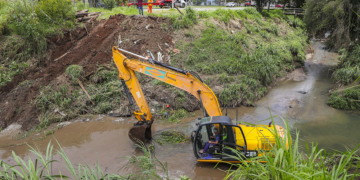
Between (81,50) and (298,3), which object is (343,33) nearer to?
→ (81,50)

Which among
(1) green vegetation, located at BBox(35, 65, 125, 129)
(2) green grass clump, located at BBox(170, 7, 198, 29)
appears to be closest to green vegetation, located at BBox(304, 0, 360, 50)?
(2) green grass clump, located at BBox(170, 7, 198, 29)

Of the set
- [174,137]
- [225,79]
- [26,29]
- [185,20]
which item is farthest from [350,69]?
[26,29]

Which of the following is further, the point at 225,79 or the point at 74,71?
the point at 225,79

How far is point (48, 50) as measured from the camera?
13281mm

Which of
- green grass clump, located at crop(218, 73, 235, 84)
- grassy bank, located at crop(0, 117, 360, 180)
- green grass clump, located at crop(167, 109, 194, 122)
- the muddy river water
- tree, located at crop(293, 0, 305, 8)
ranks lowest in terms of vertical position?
the muddy river water

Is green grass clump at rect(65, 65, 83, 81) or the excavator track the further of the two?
green grass clump at rect(65, 65, 83, 81)

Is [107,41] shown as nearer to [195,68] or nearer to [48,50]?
[48,50]

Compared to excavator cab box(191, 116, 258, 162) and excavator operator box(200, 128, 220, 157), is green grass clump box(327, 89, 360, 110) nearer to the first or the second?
excavator cab box(191, 116, 258, 162)

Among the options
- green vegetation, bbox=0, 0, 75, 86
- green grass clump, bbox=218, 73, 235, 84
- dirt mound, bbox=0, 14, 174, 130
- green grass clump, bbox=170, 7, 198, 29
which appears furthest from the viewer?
green grass clump, bbox=170, 7, 198, 29

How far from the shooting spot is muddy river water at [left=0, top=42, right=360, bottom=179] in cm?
665

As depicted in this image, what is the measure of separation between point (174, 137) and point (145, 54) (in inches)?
244

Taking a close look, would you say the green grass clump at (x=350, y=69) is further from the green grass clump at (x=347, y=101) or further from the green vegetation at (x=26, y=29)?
the green vegetation at (x=26, y=29)

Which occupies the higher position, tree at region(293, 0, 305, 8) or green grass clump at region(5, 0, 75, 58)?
tree at region(293, 0, 305, 8)

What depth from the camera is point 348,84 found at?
39.0ft
